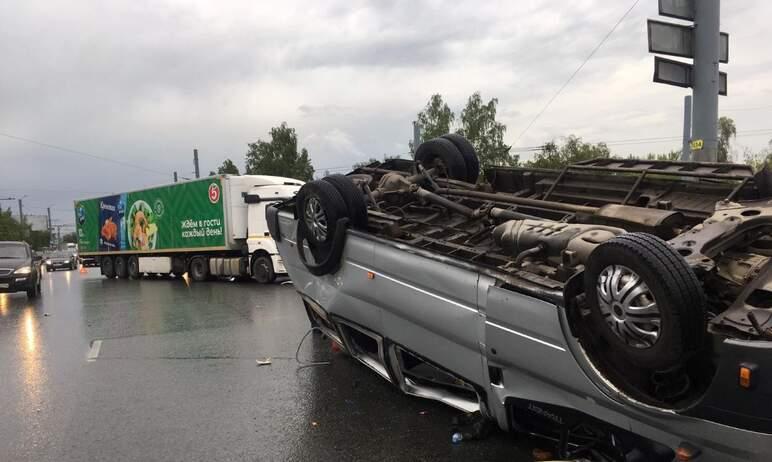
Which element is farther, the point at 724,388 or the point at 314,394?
the point at 314,394

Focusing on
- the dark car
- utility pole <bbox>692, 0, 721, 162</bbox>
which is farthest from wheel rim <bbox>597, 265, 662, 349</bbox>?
the dark car

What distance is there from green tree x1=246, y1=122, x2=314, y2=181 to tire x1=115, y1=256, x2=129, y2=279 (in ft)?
52.8

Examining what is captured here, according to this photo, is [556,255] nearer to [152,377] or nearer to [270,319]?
[152,377]

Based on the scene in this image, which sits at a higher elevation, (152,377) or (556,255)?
(556,255)

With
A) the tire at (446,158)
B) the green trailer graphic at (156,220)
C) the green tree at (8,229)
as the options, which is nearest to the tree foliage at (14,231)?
the green tree at (8,229)

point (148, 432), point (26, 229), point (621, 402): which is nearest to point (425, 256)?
point (621, 402)

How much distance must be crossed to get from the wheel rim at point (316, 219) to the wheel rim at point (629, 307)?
2.55 m

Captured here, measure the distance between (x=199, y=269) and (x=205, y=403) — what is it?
14.2m

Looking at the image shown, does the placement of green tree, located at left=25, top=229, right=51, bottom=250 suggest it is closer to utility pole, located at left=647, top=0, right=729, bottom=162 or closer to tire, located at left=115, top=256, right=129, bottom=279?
tire, located at left=115, top=256, right=129, bottom=279

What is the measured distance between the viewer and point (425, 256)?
383 centimetres

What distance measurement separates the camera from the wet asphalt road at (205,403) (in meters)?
3.99

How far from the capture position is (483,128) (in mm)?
31734

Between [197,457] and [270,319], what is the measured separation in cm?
551

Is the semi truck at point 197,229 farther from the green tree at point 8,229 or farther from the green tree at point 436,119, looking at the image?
the green tree at point 8,229
